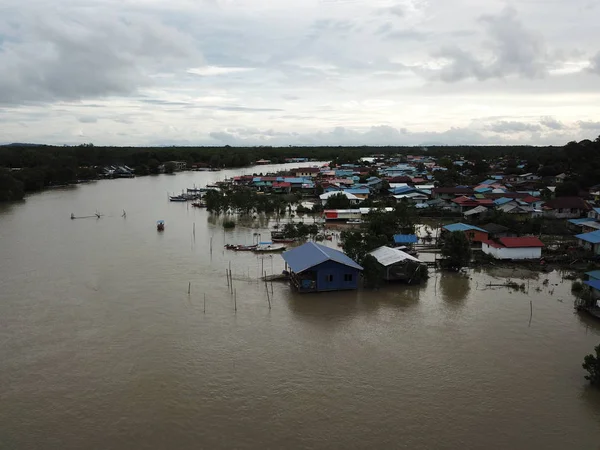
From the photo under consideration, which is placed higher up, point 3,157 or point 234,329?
point 3,157

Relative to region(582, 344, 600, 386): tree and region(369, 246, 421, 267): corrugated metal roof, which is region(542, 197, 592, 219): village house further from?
region(582, 344, 600, 386): tree

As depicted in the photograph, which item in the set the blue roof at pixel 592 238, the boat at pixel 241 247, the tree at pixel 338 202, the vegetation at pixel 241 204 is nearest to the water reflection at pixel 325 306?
the boat at pixel 241 247

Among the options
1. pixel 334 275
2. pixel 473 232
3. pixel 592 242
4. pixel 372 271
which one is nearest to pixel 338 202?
pixel 473 232

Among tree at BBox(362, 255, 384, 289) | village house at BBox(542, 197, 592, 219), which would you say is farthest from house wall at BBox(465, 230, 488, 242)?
village house at BBox(542, 197, 592, 219)

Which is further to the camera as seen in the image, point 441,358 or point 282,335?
point 282,335

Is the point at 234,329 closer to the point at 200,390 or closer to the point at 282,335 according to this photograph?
the point at 282,335

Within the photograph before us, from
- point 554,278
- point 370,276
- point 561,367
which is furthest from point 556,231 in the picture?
point 561,367

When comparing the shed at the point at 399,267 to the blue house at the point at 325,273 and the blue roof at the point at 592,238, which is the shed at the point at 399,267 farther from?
the blue roof at the point at 592,238
